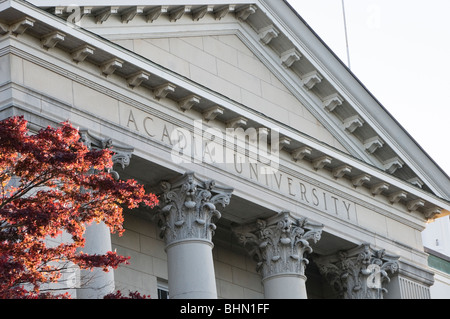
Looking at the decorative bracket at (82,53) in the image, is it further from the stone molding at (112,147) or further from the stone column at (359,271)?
the stone column at (359,271)

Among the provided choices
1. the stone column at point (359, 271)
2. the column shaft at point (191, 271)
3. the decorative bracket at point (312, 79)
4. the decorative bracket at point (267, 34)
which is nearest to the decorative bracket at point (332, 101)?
the decorative bracket at point (312, 79)

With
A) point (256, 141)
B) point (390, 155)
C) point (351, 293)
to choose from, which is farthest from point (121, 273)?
point (390, 155)

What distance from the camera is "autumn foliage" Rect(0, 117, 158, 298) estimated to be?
21438 millimetres

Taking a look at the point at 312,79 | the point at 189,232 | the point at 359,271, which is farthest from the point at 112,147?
the point at 359,271

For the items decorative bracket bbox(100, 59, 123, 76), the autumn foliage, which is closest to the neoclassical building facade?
decorative bracket bbox(100, 59, 123, 76)

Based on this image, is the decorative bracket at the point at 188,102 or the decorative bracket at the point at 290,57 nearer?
the decorative bracket at the point at 188,102

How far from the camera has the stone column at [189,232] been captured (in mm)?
31391

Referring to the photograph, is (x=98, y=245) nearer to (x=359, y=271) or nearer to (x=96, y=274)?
(x=96, y=274)

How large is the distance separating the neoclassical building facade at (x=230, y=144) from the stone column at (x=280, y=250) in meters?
0.04

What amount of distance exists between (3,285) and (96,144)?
977cm

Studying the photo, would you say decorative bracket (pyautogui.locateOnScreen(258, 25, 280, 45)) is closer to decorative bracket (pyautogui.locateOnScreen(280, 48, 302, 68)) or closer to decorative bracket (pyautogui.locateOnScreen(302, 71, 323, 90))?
decorative bracket (pyautogui.locateOnScreen(280, 48, 302, 68))

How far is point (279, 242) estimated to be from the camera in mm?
35281

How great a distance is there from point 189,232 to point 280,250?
13.6 ft

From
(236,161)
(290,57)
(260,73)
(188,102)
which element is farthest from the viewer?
(290,57)
